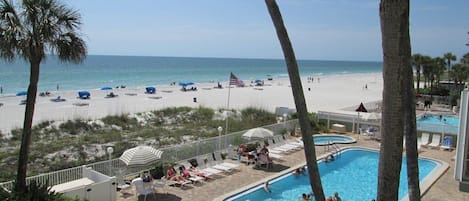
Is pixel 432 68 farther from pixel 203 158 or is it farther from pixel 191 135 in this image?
pixel 203 158

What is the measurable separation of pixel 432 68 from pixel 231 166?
122 feet

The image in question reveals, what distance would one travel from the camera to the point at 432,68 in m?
43.9

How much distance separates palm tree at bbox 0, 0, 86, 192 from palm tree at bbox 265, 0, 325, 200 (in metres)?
5.64

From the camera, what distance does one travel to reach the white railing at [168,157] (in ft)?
37.0

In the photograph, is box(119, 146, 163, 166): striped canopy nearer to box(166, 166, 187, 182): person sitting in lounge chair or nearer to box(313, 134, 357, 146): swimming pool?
box(166, 166, 187, 182): person sitting in lounge chair

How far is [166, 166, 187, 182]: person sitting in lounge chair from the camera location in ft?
43.6

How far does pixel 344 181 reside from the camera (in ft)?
51.3

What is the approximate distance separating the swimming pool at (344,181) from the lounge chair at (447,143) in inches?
114

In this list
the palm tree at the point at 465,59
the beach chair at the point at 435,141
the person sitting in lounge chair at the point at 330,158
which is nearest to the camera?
the person sitting in lounge chair at the point at 330,158

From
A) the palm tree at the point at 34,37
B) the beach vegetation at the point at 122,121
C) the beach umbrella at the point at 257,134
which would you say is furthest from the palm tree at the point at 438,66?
the palm tree at the point at 34,37

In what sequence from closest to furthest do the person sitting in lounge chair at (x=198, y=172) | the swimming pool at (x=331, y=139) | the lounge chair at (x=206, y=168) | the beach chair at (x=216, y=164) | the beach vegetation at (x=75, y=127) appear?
the person sitting in lounge chair at (x=198, y=172), the lounge chair at (x=206, y=168), the beach chair at (x=216, y=164), the swimming pool at (x=331, y=139), the beach vegetation at (x=75, y=127)

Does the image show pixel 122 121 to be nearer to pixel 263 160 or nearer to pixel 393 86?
pixel 263 160

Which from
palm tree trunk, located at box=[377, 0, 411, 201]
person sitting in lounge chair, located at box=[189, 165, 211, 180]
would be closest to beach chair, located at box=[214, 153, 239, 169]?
person sitting in lounge chair, located at box=[189, 165, 211, 180]

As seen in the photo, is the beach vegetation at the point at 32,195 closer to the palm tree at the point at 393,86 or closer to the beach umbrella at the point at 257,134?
the palm tree at the point at 393,86
